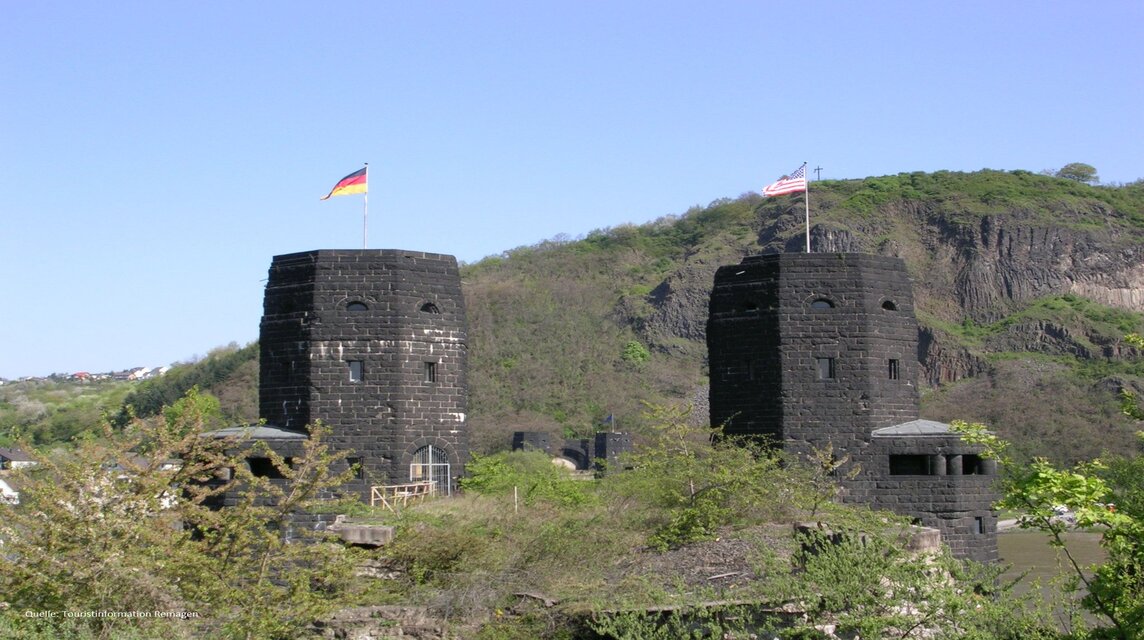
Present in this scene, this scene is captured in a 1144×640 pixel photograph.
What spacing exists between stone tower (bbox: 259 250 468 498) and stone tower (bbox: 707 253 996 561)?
478 centimetres

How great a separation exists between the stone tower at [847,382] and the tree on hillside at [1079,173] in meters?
103

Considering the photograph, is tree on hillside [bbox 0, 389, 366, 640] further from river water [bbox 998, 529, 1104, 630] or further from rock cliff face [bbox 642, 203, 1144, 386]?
rock cliff face [bbox 642, 203, 1144, 386]

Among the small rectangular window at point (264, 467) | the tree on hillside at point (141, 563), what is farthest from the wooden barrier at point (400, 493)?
the tree on hillside at point (141, 563)

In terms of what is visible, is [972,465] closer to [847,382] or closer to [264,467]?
[847,382]

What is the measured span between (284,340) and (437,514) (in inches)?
234

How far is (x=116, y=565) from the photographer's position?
48.7 feet

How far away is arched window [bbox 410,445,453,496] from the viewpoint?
977 inches

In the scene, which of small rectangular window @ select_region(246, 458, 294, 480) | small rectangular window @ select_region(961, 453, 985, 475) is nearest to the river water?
small rectangular window @ select_region(961, 453, 985, 475)

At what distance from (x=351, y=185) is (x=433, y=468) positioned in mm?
5772

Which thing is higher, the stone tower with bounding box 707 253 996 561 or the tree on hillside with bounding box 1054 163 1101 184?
the tree on hillside with bounding box 1054 163 1101 184

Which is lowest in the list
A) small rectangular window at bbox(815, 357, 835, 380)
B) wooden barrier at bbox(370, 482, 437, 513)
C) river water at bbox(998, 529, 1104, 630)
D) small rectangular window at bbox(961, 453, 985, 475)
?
river water at bbox(998, 529, 1104, 630)

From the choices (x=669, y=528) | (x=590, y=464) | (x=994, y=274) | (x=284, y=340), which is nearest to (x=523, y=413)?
(x=590, y=464)

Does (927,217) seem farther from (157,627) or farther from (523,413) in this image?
(157,627)

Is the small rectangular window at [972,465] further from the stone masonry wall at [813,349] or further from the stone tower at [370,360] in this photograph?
the stone tower at [370,360]
